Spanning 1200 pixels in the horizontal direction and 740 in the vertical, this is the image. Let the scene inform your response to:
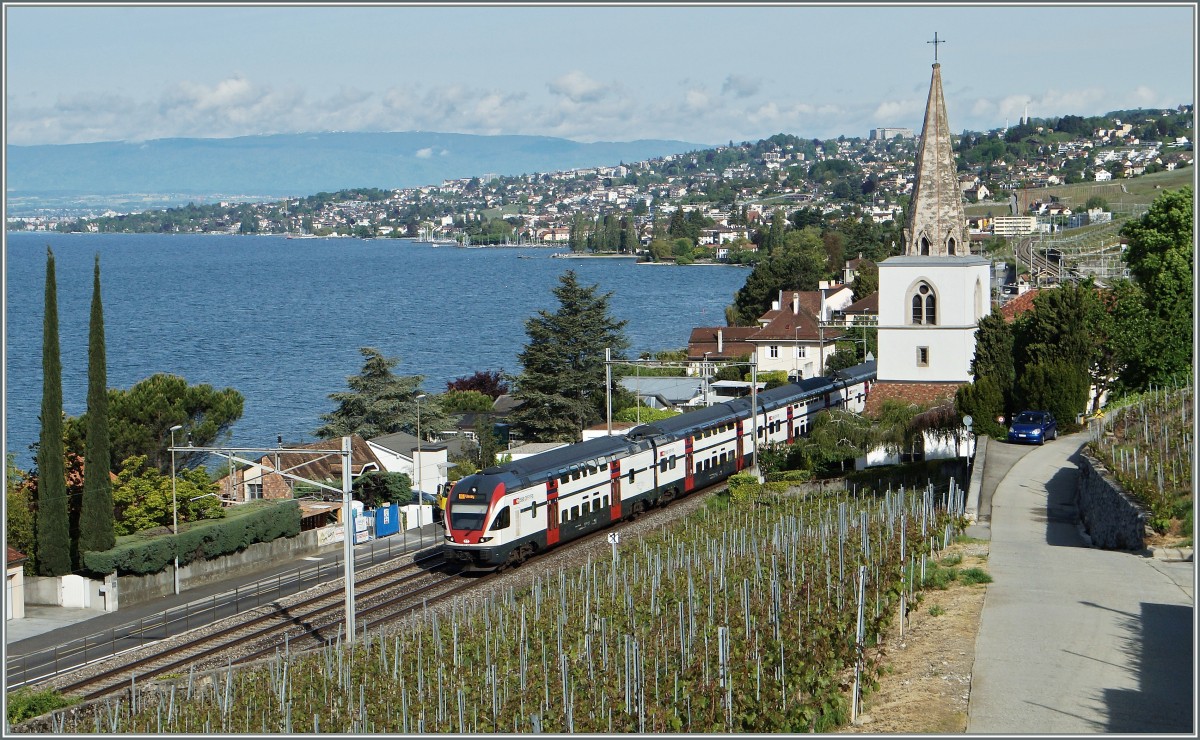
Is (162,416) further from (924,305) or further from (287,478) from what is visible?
(924,305)

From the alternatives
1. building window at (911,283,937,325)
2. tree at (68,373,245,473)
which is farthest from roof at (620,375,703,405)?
tree at (68,373,245,473)

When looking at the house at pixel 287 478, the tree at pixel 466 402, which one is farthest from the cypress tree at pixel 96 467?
the tree at pixel 466 402

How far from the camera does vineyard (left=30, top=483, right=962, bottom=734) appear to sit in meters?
19.7

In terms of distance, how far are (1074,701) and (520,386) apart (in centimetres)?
5502

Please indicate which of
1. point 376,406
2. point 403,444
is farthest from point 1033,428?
point 376,406

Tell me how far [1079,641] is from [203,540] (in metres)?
25.1

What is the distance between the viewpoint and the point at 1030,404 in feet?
148

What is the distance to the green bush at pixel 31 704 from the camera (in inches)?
965

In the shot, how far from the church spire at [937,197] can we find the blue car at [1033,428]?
1339 cm

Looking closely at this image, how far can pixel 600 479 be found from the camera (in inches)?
1574

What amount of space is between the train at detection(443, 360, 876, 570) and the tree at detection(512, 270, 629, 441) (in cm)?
1731

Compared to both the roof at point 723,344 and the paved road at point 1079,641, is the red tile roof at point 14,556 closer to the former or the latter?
the paved road at point 1079,641

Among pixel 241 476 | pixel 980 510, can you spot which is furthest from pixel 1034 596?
pixel 241 476

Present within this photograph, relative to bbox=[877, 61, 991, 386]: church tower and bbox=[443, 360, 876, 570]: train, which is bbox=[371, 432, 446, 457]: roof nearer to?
bbox=[443, 360, 876, 570]: train
